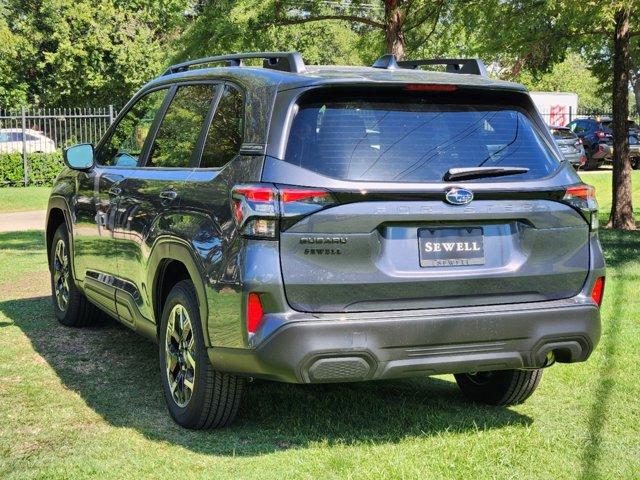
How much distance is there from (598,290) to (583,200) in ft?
1.56

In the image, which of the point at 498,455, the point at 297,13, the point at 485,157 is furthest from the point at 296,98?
the point at 297,13

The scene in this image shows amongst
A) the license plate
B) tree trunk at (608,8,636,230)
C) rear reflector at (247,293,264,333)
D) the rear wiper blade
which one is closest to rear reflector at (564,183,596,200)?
the rear wiper blade

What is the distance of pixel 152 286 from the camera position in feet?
17.5

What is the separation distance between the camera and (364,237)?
14.0 ft

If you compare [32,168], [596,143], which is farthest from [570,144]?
[32,168]

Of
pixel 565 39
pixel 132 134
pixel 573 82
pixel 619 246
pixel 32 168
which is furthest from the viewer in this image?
pixel 573 82

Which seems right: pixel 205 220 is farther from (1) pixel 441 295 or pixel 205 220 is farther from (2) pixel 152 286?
(1) pixel 441 295

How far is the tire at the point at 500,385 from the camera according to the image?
17.6 ft

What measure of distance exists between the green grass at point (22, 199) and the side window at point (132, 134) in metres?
14.6

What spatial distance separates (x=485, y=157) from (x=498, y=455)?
143 centimetres

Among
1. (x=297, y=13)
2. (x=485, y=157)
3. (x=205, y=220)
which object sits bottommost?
(x=205, y=220)

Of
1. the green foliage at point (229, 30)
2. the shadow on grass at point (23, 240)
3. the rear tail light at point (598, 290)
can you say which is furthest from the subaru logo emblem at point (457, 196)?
the shadow on grass at point (23, 240)

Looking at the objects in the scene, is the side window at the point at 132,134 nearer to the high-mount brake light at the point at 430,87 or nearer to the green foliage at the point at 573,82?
the high-mount brake light at the point at 430,87

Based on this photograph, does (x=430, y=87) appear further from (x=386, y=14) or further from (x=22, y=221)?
(x=22, y=221)
